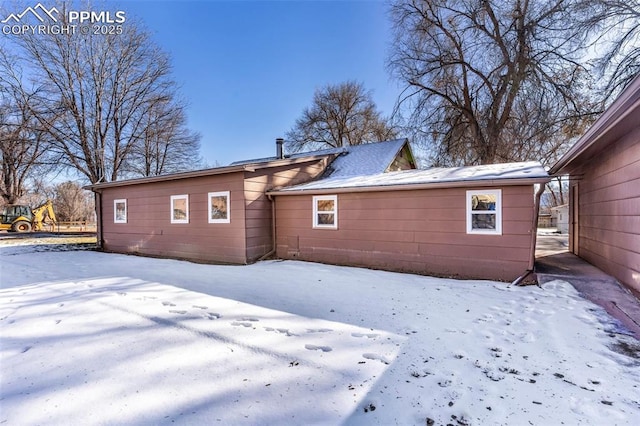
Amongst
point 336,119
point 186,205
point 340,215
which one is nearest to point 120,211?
point 186,205

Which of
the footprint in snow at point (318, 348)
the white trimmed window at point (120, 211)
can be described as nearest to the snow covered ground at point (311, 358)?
the footprint in snow at point (318, 348)

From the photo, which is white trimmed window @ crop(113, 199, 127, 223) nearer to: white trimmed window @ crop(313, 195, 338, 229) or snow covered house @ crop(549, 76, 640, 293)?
white trimmed window @ crop(313, 195, 338, 229)

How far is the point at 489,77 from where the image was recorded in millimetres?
13836

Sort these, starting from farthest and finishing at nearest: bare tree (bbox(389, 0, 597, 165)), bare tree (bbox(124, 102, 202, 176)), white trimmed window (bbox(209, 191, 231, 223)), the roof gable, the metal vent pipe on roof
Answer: bare tree (bbox(124, 102, 202, 176))
the metal vent pipe on roof
bare tree (bbox(389, 0, 597, 165))
white trimmed window (bbox(209, 191, 231, 223))
the roof gable

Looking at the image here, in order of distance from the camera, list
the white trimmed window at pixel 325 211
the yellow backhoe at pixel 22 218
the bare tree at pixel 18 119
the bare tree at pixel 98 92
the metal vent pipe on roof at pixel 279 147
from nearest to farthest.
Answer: the white trimmed window at pixel 325 211 → the metal vent pipe on roof at pixel 279 147 → the bare tree at pixel 18 119 → the bare tree at pixel 98 92 → the yellow backhoe at pixel 22 218

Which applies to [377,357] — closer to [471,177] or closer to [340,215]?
[471,177]

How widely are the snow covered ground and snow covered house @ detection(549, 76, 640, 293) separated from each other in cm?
129

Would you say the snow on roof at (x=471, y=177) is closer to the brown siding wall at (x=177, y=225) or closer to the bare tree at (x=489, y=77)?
the brown siding wall at (x=177, y=225)

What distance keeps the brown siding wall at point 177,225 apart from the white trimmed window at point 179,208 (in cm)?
14

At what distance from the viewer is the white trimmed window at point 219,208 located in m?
8.22

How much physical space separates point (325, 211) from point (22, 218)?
2521cm

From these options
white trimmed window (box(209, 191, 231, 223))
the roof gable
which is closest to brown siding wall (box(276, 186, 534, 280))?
the roof gable

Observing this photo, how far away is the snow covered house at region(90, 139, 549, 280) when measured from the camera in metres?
6.00

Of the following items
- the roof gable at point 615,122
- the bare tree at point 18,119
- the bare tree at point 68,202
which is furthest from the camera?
the bare tree at point 68,202
